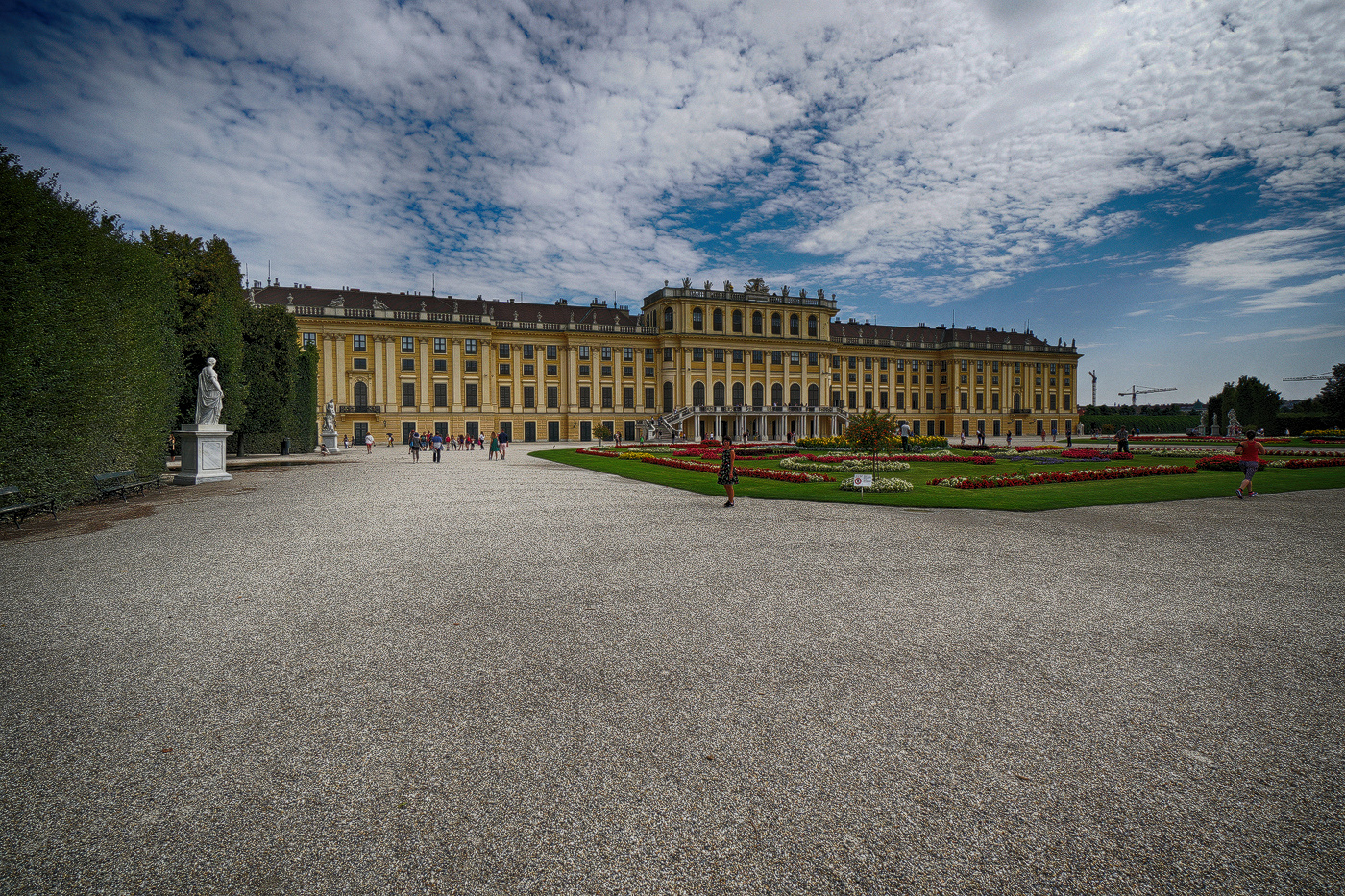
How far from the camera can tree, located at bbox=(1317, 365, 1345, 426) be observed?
54.3m

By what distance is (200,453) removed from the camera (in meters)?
19.0

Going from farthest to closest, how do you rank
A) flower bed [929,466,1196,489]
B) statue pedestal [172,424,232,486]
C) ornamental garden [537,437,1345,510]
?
statue pedestal [172,424,232,486] < flower bed [929,466,1196,489] < ornamental garden [537,437,1345,510]

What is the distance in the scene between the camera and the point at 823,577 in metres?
7.57

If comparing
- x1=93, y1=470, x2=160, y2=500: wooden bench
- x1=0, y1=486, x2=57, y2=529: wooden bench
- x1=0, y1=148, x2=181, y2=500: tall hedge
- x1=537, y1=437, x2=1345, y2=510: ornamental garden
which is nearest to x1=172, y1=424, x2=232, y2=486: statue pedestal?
x1=0, y1=148, x2=181, y2=500: tall hedge

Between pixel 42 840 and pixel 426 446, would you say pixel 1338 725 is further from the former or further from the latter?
pixel 426 446

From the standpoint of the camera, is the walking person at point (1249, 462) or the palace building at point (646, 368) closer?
the walking person at point (1249, 462)

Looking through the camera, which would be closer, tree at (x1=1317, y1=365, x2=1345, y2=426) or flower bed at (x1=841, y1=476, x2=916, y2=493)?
flower bed at (x1=841, y1=476, x2=916, y2=493)

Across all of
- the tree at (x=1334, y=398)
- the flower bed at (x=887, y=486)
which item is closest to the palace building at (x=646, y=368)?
the tree at (x=1334, y=398)

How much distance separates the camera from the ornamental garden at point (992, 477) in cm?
1480

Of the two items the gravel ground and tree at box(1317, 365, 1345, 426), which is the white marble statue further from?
tree at box(1317, 365, 1345, 426)

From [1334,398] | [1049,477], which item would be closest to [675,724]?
[1049,477]

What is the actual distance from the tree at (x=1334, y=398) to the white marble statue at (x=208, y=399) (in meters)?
81.1

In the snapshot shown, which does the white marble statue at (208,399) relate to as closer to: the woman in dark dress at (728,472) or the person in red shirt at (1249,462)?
the woman in dark dress at (728,472)

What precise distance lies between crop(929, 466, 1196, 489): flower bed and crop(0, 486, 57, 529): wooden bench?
20.1m
